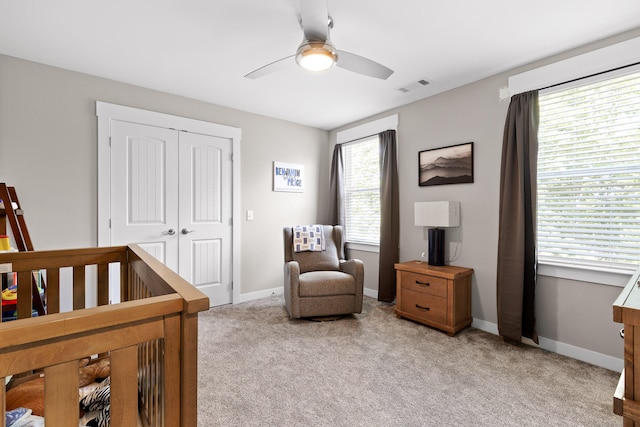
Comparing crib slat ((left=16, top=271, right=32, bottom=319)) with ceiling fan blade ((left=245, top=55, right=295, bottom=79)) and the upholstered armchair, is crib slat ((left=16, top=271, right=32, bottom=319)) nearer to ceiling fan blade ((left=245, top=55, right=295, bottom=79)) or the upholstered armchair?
ceiling fan blade ((left=245, top=55, right=295, bottom=79))

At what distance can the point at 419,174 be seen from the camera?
348 cm

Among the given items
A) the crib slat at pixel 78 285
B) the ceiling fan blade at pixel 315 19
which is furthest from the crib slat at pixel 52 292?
the ceiling fan blade at pixel 315 19

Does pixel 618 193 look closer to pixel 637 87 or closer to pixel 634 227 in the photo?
pixel 634 227

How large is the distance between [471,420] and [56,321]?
6.43 ft

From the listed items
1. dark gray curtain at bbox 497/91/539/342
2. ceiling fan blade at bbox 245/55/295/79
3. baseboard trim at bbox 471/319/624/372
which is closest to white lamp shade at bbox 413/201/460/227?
dark gray curtain at bbox 497/91/539/342

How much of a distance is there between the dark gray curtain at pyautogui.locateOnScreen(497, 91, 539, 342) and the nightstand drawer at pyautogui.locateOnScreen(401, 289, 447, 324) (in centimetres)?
47

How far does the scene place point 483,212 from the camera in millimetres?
2922

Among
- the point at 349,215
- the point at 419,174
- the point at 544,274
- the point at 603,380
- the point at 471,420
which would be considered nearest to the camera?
the point at 471,420

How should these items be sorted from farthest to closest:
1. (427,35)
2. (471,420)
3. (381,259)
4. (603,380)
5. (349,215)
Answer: (349,215), (381,259), (427,35), (603,380), (471,420)

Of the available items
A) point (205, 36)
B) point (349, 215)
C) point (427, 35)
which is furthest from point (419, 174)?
point (205, 36)

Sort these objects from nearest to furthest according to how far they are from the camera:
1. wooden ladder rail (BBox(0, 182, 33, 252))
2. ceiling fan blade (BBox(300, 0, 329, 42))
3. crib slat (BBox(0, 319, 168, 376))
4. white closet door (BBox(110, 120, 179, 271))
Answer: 1. crib slat (BBox(0, 319, 168, 376))
2. ceiling fan blade (BBox(300, 0, 329, 42))
3. wooden ladder rail (BBox(0, 182, 33, 252))
4. white closet door (BBox(110, 120, 179, 271))

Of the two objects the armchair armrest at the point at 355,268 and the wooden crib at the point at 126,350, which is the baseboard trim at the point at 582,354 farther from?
the wooden crib at the point at 126,350

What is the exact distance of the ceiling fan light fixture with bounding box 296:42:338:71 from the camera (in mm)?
1771

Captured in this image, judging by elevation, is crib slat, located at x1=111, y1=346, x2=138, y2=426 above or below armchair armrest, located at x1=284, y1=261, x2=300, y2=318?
above
